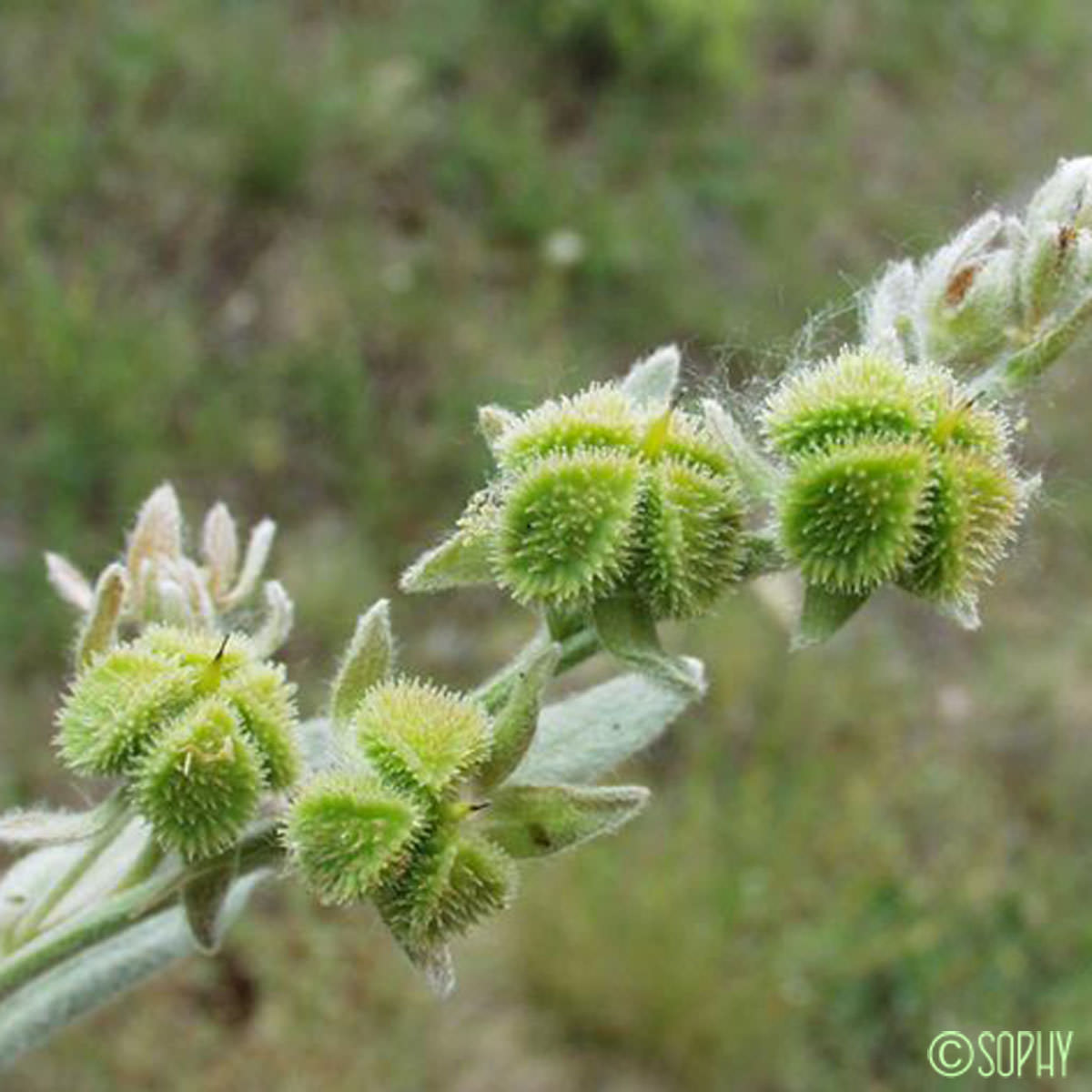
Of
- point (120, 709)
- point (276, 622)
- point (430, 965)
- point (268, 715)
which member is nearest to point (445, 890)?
point (430, 965)

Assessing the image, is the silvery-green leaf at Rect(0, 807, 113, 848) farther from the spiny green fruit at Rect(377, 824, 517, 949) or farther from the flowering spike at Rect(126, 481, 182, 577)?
the flowering spike at Rect(126, 481, 182, 577)

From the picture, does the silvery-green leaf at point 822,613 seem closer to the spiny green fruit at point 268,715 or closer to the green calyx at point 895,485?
the green calyx at point 895,485

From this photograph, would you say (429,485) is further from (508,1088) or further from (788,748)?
(508,1088)

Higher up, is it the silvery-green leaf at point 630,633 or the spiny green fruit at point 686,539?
the spiny green fruit at point 686,539

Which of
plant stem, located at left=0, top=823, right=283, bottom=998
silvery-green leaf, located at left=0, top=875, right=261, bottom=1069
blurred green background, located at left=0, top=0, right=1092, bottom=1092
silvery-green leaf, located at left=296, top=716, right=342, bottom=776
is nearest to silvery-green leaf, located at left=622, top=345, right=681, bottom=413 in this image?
silvery-green leaf, located at left=296, top=716, right=342, bottom=776

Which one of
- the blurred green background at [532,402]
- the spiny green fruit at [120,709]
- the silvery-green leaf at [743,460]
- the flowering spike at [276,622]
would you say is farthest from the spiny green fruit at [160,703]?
the blurred green background at [532,402]

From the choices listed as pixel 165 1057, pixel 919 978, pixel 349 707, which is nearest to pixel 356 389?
pixel 165 1057
